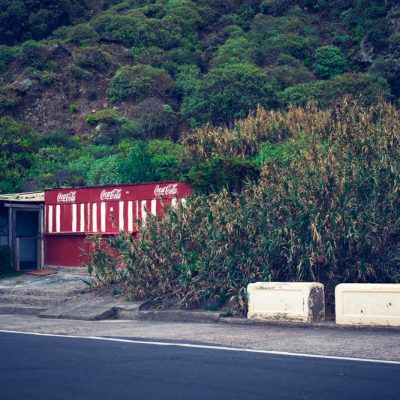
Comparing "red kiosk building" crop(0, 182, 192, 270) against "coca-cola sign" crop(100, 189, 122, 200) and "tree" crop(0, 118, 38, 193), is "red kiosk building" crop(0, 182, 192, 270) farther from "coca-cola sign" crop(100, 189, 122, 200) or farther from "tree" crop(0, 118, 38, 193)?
"tree" crop(0, 118, 38, 193)

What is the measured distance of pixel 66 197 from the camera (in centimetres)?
2395

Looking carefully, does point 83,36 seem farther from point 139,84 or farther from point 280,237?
point 280,237

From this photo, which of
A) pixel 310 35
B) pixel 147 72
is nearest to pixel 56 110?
pixel 147 72

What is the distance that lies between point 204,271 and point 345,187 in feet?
11.7

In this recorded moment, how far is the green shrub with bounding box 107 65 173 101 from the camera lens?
193ft

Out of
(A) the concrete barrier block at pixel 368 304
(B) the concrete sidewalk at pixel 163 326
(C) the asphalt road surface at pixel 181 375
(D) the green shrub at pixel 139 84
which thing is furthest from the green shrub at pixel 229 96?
(C) the asphalt road surface at pixel 181 375

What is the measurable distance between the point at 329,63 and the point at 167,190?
43.5 metres

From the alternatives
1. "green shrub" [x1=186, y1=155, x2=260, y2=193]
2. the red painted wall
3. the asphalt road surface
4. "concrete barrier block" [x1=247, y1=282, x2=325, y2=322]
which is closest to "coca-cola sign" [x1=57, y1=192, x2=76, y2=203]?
the red painted wall

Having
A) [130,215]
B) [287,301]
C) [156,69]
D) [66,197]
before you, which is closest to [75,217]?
[66,197]

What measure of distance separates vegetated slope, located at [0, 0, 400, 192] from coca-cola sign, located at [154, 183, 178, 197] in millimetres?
10629

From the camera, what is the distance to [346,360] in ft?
31.2

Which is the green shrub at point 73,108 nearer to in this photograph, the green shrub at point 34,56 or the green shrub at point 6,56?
the green shrub at point 34,56

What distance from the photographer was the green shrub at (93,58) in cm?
6366

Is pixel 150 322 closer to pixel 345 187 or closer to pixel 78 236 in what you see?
pixel 345 187
